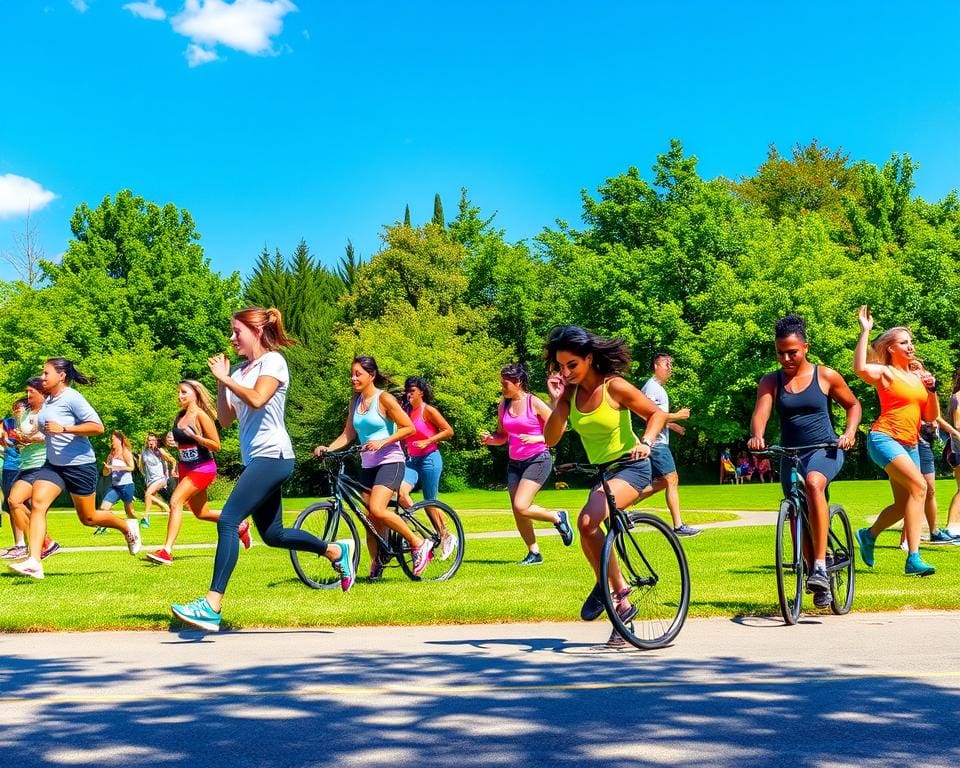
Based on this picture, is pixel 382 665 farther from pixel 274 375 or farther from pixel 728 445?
pixel 728 445

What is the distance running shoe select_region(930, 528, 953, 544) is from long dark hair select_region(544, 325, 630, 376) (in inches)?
312

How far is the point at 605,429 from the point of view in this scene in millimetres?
6934

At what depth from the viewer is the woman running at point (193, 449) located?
41.0ft

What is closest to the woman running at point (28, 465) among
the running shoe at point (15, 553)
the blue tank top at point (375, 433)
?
the running shoe at point (15, 553)

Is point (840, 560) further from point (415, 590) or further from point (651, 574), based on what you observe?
point (415, 590)

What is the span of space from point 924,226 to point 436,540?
47701 mm

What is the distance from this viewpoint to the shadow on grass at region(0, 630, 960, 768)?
165 inches

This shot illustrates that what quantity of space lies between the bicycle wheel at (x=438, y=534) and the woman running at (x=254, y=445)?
2387mm

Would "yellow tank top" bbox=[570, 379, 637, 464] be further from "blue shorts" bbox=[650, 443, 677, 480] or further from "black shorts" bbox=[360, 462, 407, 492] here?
"blue shorts" bbox=[650, 443, 677, 480]

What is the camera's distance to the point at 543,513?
11.5 m

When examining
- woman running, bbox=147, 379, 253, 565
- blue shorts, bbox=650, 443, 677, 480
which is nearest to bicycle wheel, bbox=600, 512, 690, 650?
woman running, bbox=147, 379, 253, 565

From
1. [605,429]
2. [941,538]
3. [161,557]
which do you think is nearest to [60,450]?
[161,557]

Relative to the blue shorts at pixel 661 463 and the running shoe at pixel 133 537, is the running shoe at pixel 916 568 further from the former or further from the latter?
the running shoe at pixel 133 537

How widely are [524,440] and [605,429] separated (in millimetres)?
4859
